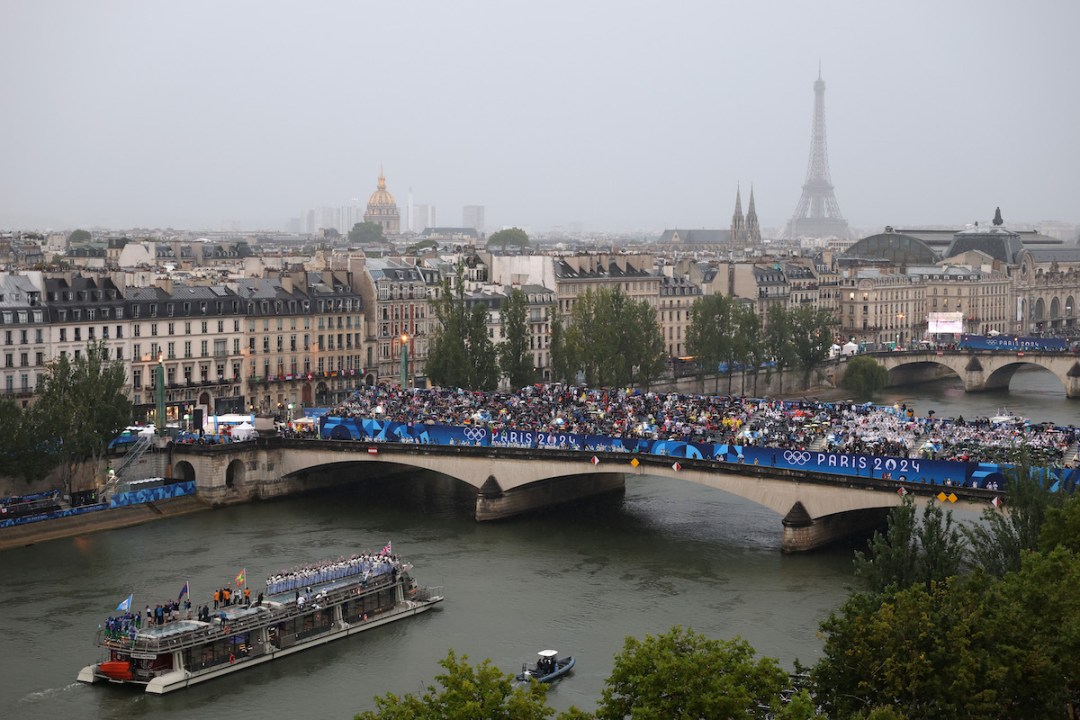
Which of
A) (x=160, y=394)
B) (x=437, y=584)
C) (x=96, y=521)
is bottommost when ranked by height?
(x=437, y=584)

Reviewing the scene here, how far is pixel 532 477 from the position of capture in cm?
6334

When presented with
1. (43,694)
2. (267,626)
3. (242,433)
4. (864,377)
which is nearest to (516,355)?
(242,433)

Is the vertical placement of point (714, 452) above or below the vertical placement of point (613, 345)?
below

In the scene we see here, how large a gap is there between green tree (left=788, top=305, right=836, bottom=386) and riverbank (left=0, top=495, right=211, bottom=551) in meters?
51.6

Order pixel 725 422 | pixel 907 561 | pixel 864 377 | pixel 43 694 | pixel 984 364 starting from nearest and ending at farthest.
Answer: pixel 907 561 < pixel 43 694 < pixel 725 422 < pixel 864 377 < pixel 984 364

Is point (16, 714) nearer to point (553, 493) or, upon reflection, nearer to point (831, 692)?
point (831, 692)

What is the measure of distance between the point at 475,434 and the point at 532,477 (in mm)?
3410

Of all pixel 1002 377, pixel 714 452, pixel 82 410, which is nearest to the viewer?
pixel 714 452

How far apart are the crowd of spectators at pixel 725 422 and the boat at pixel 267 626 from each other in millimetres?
15051

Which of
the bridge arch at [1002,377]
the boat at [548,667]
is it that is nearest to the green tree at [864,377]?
the bridge arch at [1002,377]

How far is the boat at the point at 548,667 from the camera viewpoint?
140ft

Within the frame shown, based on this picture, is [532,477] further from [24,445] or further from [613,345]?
[613,345]

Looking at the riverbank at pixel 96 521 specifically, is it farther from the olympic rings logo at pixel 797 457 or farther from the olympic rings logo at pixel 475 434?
the olympic rings logo at pixel 797 457

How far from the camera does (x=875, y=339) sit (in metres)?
141
